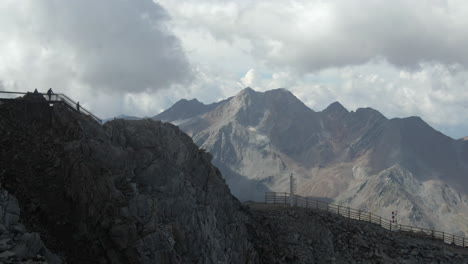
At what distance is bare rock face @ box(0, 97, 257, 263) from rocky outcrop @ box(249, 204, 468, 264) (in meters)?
8.13

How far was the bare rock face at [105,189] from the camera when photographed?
128 feet

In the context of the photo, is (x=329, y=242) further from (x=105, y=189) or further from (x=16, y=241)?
(x=16, y=241)

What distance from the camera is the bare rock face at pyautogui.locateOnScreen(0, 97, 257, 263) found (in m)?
38.9

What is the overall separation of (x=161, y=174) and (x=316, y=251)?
22.7 metres

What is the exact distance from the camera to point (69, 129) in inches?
1722

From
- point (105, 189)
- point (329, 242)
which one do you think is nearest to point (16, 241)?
point (105, 189)

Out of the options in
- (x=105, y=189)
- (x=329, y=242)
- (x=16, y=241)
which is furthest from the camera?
(x=329, y=242)

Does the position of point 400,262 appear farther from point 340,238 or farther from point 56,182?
point 56,182

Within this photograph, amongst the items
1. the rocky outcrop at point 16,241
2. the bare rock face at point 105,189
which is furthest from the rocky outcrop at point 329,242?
the rocky outcrop at point 16,241

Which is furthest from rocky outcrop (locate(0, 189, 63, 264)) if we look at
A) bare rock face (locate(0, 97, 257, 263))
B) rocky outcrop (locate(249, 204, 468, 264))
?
rocky outcrop (locate(249, 204, 468, 264))

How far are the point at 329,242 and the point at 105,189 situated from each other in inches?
1233

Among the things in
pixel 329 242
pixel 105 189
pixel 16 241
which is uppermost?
pixel 105 189

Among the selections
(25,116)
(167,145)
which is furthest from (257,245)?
(25,116)

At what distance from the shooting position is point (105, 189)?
41.6 m
